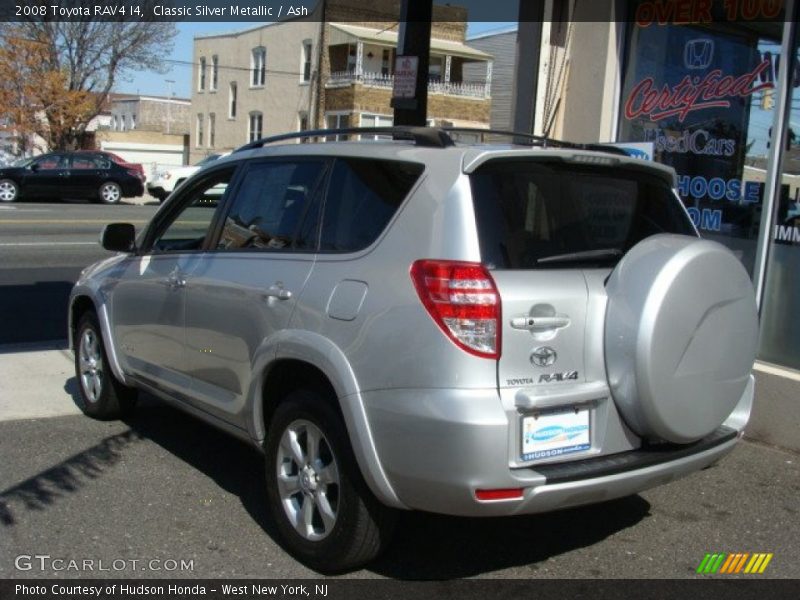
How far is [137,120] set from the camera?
73.4m

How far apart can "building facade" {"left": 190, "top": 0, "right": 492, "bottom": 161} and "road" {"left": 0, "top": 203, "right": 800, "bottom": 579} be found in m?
33.2

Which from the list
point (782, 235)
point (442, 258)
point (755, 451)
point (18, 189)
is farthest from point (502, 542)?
point (18, 189)

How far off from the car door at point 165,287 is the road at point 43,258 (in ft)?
11.2

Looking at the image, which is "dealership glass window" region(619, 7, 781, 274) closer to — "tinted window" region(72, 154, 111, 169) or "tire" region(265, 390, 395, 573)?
"tire" region(265, 390, 395, 573)

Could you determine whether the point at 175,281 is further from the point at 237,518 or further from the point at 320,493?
the point at 320,493

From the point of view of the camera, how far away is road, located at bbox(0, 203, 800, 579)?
13.2 feet

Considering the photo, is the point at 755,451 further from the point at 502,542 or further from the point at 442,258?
the point at 442,258

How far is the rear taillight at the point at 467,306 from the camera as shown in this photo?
10.7ft

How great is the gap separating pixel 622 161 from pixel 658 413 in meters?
1.17

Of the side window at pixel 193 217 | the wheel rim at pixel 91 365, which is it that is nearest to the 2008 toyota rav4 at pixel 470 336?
the side window at pixel 193 217

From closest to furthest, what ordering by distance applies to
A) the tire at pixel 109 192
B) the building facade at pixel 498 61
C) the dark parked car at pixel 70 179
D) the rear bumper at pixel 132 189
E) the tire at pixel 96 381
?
1. the tire at pixel 96 381
2. the dark parked car at pixel 70 179
3. the tire at pixel 109 192
4. the rear bumper at pixel 132 189
5. the building facade at pixel 498 61

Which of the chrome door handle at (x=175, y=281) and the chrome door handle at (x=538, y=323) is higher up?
the chrome door handle at (x=538, y=323)

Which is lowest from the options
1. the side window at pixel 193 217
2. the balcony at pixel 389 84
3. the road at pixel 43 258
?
the road at pixel 43 258

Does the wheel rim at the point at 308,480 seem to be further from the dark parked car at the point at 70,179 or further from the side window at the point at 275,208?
the dark parked car at the point at 70,179
